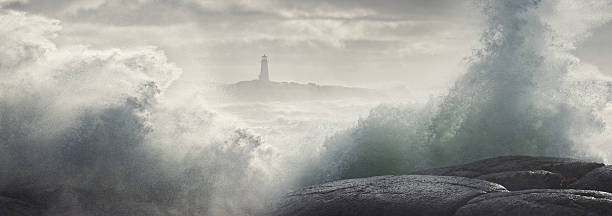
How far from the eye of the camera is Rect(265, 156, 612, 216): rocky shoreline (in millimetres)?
5273

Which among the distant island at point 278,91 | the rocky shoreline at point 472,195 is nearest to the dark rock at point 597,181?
the rocky shoreline at point 472,195

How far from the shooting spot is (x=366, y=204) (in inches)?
250

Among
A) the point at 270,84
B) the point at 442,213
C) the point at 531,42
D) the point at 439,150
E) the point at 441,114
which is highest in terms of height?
the point at 270,84

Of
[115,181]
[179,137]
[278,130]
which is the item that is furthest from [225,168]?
[278,130]

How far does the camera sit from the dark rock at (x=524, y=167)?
7.88 metres

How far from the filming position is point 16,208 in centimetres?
729

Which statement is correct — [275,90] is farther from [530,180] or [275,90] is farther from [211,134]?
[530,180]

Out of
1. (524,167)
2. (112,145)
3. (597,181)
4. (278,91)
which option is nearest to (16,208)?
(112,145)

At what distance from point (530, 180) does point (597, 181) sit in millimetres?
797

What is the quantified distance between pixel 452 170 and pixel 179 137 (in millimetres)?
5447

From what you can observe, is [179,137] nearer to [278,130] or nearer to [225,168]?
[225,168]

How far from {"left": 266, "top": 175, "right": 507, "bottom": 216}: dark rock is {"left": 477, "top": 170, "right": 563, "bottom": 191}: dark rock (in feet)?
2.69

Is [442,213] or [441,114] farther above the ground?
[441,114]

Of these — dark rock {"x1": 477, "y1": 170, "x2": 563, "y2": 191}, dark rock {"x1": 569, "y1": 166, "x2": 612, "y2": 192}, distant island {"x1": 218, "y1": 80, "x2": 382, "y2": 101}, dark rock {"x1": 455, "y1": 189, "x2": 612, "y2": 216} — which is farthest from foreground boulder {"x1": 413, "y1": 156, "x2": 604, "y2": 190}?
distant island {"x1": 218, "y1": 80, "x2": 382, "y2": 101}
